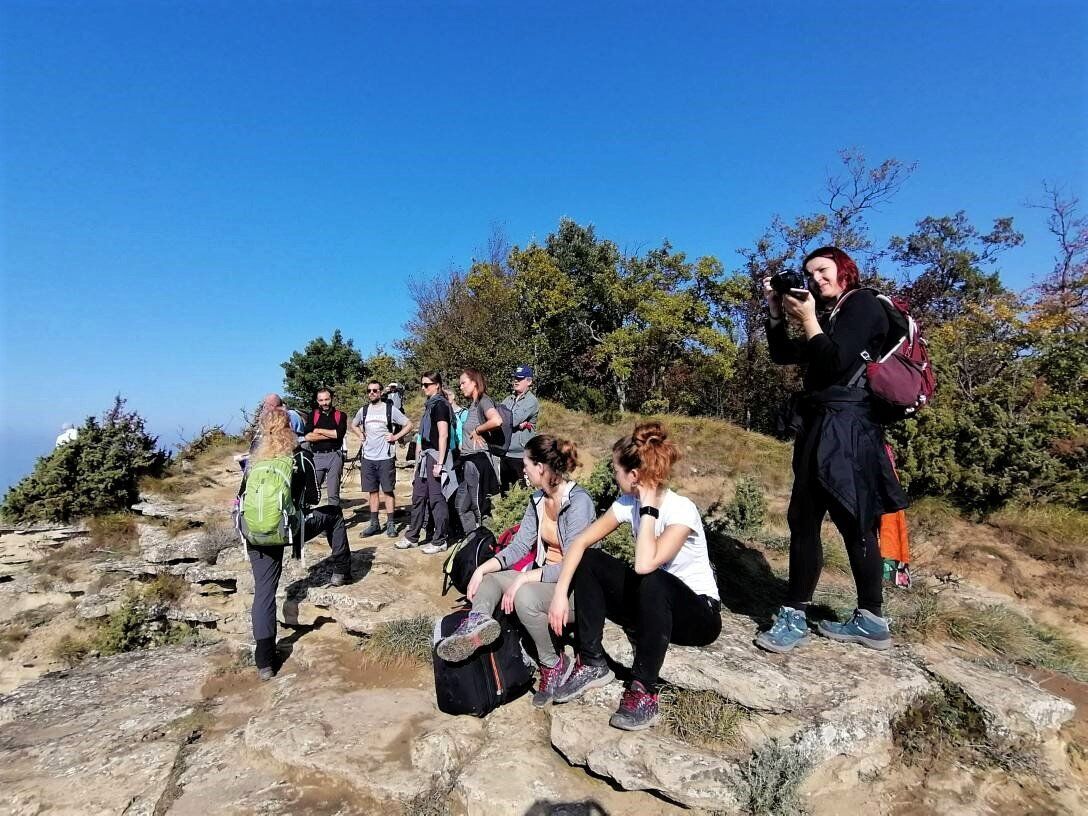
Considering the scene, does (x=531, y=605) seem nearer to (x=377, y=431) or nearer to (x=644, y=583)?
(x=644, y=583)

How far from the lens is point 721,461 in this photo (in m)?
11.4

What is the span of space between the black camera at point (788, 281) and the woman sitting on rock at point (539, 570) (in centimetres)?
147

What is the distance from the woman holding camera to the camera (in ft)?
8.74

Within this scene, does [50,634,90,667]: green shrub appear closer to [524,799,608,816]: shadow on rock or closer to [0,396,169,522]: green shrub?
[0,396,169,522]: green shrub

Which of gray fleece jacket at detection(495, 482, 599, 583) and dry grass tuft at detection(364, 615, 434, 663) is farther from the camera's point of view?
dry grass tuft at detection(364, 615, 434, 663)

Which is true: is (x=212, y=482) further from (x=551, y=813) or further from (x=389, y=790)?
(x=551, y=813)

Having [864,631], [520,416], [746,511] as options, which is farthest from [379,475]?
[864,631]

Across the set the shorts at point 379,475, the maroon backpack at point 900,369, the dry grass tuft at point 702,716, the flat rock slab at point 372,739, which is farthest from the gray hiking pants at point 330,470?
the maroon backpack at point 900,369

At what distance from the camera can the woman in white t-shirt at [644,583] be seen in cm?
284

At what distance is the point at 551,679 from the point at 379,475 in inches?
148

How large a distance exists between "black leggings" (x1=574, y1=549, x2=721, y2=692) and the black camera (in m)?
1.52

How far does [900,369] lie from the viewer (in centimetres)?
265

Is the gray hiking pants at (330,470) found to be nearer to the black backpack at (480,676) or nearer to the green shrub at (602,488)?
the green shrub at (602,488)

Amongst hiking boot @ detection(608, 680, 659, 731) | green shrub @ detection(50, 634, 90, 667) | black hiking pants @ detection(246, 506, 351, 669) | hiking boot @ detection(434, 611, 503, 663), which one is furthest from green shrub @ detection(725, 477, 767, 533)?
green shrub @ detection(50, 634, 90, 667)
